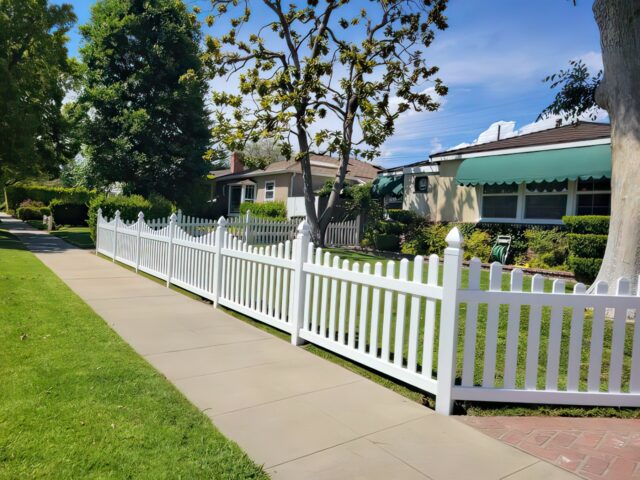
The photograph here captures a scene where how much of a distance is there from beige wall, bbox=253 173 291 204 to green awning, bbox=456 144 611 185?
14.3m

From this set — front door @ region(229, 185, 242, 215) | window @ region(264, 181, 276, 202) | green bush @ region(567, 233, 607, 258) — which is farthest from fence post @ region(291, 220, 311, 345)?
front door @ region(229, 185, 242, 215)

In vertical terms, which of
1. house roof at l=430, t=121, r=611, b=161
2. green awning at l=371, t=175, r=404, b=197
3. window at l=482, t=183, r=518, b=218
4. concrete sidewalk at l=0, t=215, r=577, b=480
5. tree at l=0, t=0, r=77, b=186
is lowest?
concrete sidewalk at l=0, t=215, r=577, b=480

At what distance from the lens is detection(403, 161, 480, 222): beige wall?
640 inches

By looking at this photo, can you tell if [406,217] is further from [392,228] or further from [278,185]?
[278,185]

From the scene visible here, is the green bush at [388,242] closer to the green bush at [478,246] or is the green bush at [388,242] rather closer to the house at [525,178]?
the house at [525,178]

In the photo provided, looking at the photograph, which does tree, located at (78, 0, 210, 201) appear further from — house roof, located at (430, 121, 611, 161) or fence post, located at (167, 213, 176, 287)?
fence post, located at (167, 213, 176, 287)

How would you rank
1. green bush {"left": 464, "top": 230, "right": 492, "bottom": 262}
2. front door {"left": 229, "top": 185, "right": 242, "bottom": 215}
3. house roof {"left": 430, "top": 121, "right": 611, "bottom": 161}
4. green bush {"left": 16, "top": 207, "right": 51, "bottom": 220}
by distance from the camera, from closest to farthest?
house roof {"left": 430, "top": 121, "right": 611, "bottom": 161} < green bush {"left": 464, "top": 230, "right": 492, "bottom": 262} < front door {"left": 229, "top": 185, "right": 242, "bottom": 215} < green bush {"left": 16, "top": 207, "right": 51, "bottom": 220}

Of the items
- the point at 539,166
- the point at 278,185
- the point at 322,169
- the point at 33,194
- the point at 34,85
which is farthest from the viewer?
the point at 33,194

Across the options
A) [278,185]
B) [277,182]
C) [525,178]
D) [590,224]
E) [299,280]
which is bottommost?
[299,280]

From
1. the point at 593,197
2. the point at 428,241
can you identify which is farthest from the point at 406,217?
the point at 593,197

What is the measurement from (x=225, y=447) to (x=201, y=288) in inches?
207

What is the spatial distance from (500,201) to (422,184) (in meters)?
3.73

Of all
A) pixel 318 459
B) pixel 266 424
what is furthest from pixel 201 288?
pixel 318 459

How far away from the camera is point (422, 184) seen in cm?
1844
